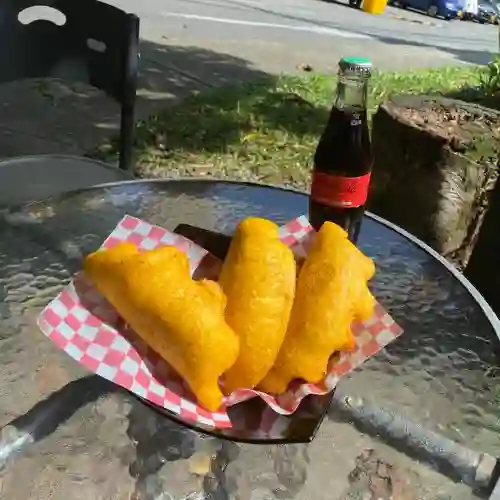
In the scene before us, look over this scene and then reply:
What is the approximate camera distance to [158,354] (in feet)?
2.79

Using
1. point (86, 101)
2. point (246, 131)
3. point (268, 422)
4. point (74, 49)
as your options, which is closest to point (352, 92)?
point (268, 422)

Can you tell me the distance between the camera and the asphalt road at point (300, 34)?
540 centimetres

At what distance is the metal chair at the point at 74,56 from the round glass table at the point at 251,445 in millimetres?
441

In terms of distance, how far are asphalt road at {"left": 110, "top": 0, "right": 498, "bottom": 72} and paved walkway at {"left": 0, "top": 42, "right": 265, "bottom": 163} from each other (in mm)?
347

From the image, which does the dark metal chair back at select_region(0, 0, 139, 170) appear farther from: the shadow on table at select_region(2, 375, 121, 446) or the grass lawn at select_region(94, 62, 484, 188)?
the grass lawn at select_region(94, 62, 484, 188)

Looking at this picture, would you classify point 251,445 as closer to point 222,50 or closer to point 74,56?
point 74,56

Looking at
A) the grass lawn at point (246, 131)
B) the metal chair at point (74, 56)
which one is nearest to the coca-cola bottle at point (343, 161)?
the metal chair at point (74, 56)

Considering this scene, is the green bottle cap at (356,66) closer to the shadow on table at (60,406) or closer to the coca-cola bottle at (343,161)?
the coca-cola bottle at (343,161)

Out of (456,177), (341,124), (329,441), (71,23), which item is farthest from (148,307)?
(456,177)

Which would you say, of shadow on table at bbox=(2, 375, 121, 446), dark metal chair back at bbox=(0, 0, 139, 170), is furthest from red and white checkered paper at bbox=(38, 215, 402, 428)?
dark metal chair back at bbox=(0, 0, 139, 170)

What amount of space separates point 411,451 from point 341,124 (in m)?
0.50

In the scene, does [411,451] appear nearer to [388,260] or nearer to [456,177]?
[388,260]

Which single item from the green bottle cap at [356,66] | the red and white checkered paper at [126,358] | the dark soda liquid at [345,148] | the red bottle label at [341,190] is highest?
the green bottle cap at [356,66]

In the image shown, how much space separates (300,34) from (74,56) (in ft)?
15.5
